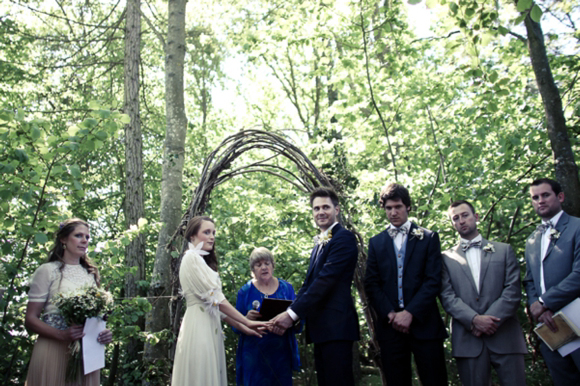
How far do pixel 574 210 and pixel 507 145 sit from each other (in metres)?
1.20

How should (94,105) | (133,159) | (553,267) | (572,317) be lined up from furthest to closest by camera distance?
(133,159)
(553,267)
(94,105)
(572,317)

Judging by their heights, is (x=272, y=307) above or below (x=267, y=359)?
above

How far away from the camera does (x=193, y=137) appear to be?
32.2 ft

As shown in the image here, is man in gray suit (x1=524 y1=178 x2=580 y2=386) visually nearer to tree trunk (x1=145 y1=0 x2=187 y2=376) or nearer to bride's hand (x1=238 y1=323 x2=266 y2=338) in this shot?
bride's hand (x1=238 y1=323 x2=266 y2=338)

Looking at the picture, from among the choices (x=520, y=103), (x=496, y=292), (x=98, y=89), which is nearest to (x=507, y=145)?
(x=520, y=103)

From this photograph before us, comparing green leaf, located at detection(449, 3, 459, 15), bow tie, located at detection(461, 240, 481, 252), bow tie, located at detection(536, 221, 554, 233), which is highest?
green leaf, located at detection(449, 3, 459, 15)

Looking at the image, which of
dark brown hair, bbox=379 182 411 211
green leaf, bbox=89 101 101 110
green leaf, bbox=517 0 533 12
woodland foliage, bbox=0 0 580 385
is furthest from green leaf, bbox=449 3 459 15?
green leaf, bbox=89 101 101 110

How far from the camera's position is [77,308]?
2756mm

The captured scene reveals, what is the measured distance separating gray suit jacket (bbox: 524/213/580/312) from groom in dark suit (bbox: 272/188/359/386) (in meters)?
1.32

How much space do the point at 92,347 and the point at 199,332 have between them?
0.71 meters

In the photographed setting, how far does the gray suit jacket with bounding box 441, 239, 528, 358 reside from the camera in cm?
297

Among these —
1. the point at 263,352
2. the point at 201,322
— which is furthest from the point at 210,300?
the point at 263,352

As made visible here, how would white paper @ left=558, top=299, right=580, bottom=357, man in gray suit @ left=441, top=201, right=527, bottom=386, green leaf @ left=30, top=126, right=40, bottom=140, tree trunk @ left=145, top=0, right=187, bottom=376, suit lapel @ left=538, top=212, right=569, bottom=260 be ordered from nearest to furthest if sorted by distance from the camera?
green leaf @ left=30, top=126, right=40, bottom=140, white paper @ left=558, top=299, right=580, bottom=357, man in gray suit @ left=441, top=201, right=527, bottom=386, suit lapel @ left=538, top=212, right=569, bottom=260, tree trunk @ left=145, top=0, right=187, bottom=376

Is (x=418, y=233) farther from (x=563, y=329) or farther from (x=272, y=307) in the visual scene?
(x=272, y=307)
